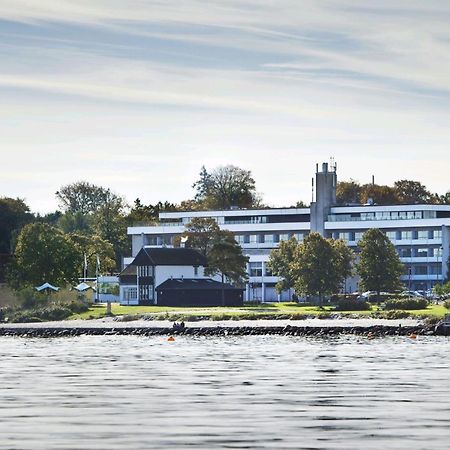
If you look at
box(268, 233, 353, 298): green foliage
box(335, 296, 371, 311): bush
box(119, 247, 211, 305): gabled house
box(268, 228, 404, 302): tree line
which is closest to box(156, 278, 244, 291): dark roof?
box(119, 247, 211, 305): gabled house

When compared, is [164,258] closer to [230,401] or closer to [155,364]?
[155,364]

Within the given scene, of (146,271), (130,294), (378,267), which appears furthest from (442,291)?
(130,294)

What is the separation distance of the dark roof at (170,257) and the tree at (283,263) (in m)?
10.4

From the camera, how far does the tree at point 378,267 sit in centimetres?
17062

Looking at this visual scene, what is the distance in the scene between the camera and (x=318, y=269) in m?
170

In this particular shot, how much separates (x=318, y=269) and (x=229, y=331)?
44824mm

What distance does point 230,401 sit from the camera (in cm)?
5522

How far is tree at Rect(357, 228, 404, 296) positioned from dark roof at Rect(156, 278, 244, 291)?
19.5m

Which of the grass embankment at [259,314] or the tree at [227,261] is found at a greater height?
the tree at [227,261]

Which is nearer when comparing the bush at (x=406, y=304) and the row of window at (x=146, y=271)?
the bush at (x=406, y=304)

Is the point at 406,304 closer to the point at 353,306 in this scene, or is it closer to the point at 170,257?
the point at 353,306

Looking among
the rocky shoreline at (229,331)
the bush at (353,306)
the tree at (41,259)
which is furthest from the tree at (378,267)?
the rocky shoreline at (229,331)

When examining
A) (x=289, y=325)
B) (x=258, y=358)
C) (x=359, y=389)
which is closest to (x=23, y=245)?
(x=289, y=325)

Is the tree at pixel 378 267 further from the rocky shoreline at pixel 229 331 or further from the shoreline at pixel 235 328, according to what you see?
the rocky shoreline at pixel 229 331
